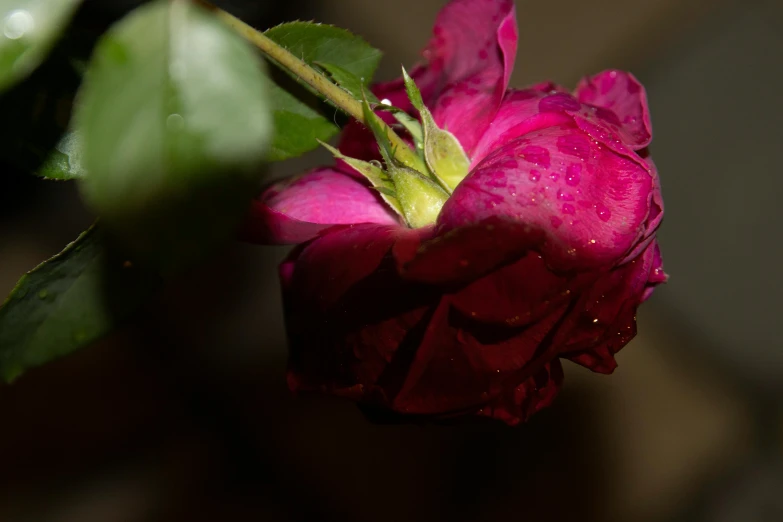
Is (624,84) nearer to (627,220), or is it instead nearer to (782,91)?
(627,220)

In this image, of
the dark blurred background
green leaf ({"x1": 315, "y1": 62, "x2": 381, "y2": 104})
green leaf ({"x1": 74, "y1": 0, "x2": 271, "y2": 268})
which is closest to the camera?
green leaf ({"x1": 74, "y1": 0, "x2": 271, "y2": 268})

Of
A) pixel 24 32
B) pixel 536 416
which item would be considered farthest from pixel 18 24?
pixel 536 416

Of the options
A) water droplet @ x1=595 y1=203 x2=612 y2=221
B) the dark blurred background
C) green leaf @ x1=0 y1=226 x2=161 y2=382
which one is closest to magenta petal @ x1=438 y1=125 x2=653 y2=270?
water droplet @ x1=595 y1=203 x2=612 y2=221

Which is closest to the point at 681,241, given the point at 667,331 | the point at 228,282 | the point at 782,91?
the point at 667,331

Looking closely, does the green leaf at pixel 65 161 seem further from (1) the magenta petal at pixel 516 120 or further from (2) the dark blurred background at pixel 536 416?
(2) the dark blurred background at pixel 536 416

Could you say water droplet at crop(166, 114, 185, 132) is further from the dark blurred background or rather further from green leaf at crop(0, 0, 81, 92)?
the dark blurred background

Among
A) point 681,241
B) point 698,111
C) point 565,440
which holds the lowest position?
point 565,440
